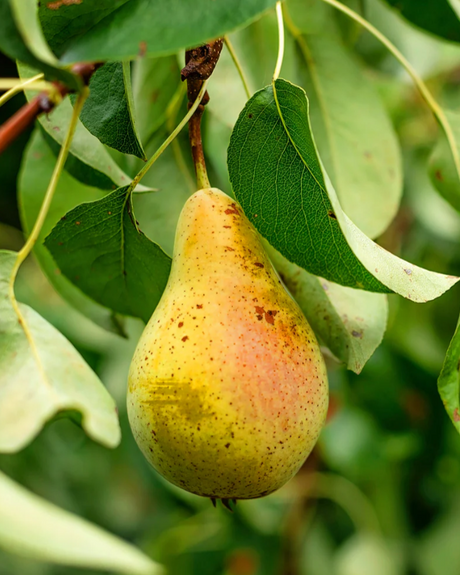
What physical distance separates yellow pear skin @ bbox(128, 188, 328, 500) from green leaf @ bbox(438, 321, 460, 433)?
108mm

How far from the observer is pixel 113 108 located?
636mm

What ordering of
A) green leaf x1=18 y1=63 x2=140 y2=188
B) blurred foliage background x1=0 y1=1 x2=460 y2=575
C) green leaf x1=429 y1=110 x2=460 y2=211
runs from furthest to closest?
blurred foliage background x1=0 y1=1 x2=460 y2=575 < green leaf x1=429 y1=110 x2=460 y2=211 < green leaf x1=18 y1=63 x2=140 y2=188

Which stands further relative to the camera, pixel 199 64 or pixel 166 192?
pixel 166 192

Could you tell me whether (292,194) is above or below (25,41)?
below

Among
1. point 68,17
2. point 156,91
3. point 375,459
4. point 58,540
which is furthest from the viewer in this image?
point 375,459

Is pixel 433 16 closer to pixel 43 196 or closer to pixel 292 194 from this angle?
pixel 292 194

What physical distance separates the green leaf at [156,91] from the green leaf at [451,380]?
1.84 ft

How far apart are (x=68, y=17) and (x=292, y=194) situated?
24 centimetres

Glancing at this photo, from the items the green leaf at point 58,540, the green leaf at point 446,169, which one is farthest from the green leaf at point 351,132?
the green leaf at point 58,540

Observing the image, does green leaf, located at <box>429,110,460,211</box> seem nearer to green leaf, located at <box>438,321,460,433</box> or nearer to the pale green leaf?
green leaf, located at <box>438,321,460,433</box>

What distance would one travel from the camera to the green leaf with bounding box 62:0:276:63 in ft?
1.69

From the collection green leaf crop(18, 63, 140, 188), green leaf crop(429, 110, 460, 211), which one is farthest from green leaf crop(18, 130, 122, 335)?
green leaf crop(429, 110, 460, 211)

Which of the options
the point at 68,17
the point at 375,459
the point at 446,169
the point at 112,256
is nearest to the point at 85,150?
the point at 112,256

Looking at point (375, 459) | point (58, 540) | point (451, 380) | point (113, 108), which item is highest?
point (113, 108)
